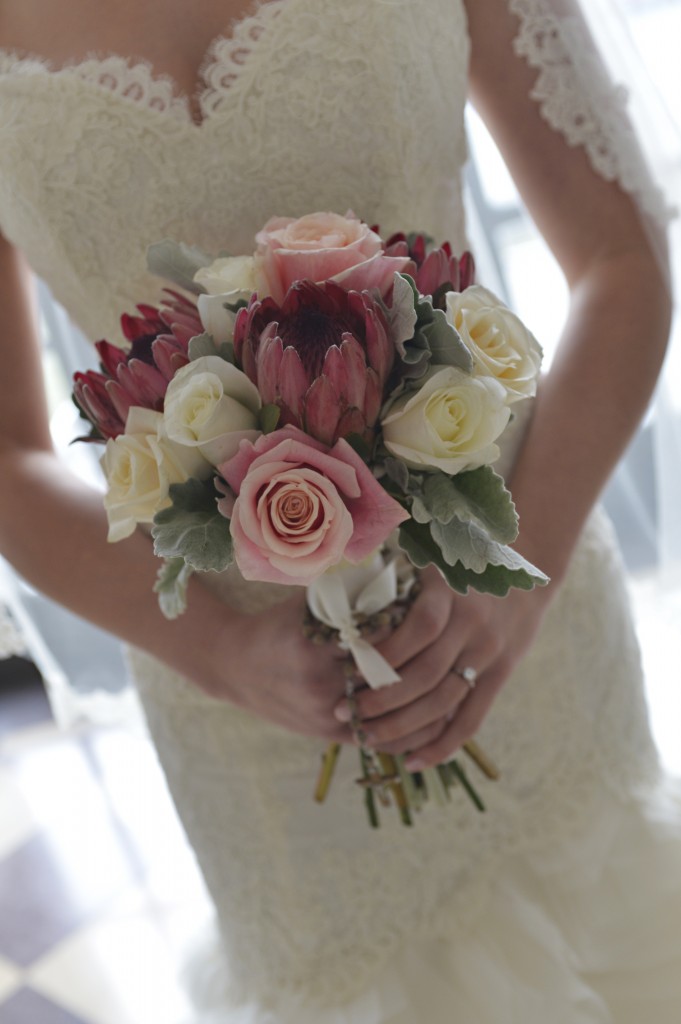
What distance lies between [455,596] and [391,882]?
15.9 inches

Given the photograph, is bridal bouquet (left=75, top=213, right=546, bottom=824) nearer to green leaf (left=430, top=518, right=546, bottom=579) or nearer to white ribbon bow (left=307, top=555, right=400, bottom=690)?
green leaf (left=430, top=518, right=546, bottom=579)

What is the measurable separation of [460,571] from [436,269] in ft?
0.82

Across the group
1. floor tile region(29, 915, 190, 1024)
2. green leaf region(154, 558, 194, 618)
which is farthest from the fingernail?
floor tile region(29, 915, 190, 1024)

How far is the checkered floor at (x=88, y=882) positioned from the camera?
6.96 feet

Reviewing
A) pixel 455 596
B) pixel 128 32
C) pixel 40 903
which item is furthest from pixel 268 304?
pixel 40 903

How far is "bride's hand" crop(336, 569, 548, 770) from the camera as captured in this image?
0.99 m

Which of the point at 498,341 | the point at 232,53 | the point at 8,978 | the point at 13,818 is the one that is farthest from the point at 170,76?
the point at 13,818

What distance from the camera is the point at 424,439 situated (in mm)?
731

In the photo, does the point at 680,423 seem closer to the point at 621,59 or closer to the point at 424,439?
the point at 621,59

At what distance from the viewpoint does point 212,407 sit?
699 mm

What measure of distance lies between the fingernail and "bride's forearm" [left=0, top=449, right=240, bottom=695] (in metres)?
0.17

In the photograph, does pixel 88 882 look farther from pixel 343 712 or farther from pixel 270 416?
pixel 270 416

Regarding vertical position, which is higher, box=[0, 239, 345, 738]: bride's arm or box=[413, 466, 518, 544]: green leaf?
box=[413, 466, 518, 544]: green leaf

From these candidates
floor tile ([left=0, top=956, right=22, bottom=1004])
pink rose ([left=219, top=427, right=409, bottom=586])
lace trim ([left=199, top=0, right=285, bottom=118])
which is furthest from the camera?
floor tile ([left=0, top=956, right=22, bottom=1004])
